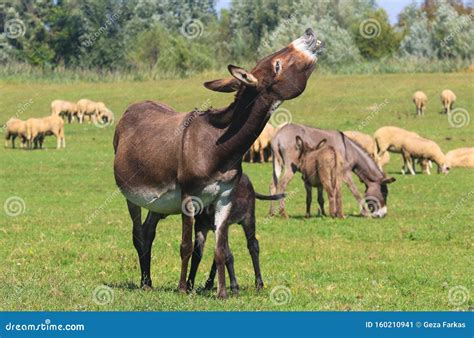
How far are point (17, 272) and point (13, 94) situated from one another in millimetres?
49908

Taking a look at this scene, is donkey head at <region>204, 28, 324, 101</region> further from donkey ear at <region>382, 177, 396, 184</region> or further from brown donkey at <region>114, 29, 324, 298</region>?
donkey ear at <region>382, 177, 396, 184</region>

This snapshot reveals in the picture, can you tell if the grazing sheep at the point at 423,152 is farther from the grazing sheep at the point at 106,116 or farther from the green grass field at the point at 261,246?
the grazing sheep at the point at 106,116

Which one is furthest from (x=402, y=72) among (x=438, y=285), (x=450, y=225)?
(x=438, y=285)

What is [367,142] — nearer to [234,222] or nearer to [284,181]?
[284,181]

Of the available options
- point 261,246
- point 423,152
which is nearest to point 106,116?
point 423,152

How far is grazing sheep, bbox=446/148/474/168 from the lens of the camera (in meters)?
33.8

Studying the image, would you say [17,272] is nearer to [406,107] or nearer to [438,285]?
[438,285]

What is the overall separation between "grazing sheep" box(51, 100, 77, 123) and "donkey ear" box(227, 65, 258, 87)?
4393 cm

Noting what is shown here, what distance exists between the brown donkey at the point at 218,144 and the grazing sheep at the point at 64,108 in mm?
43082

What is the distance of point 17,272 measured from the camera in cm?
1304

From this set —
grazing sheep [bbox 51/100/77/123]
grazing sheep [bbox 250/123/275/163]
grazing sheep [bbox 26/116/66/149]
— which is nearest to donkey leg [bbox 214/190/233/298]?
grazing sheep [bbox 250/123/275/163]

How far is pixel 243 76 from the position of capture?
9523mm

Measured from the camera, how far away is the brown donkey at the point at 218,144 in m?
9.67

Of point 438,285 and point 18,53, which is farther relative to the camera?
point 18,53
